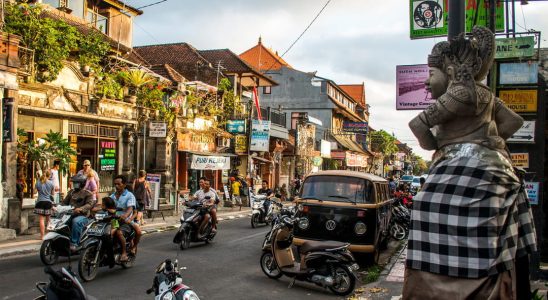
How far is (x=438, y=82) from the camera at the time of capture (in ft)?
10.0

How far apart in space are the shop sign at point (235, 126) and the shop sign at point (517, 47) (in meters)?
23.0

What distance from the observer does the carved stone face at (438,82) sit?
305cm

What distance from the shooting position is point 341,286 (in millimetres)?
8281

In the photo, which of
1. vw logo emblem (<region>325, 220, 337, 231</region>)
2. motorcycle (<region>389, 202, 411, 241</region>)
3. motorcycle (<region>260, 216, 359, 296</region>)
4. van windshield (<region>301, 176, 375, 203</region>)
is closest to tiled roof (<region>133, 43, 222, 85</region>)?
motorcycle (<region>389, 202, 411, 241</region>)

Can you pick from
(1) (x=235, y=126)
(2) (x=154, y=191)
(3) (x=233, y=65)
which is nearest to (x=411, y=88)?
(2) (x=154, y=191)

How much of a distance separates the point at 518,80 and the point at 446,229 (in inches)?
223

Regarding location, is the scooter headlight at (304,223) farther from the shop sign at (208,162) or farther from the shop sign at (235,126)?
the shop sign at (235,126)

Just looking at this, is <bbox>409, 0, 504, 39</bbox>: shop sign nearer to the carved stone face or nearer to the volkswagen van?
the volkswagen van

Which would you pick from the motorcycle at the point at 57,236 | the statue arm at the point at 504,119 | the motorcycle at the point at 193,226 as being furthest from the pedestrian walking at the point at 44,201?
the statue arm at the point at 504,119

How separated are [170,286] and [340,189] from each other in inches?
247

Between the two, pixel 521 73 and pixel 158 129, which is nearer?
pixel 521 73

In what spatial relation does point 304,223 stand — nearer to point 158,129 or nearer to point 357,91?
point 158,129

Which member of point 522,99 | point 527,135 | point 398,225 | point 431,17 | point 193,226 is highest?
point 431,17

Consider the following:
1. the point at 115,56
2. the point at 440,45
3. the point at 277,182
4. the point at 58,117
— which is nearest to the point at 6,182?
the point at 58,117
